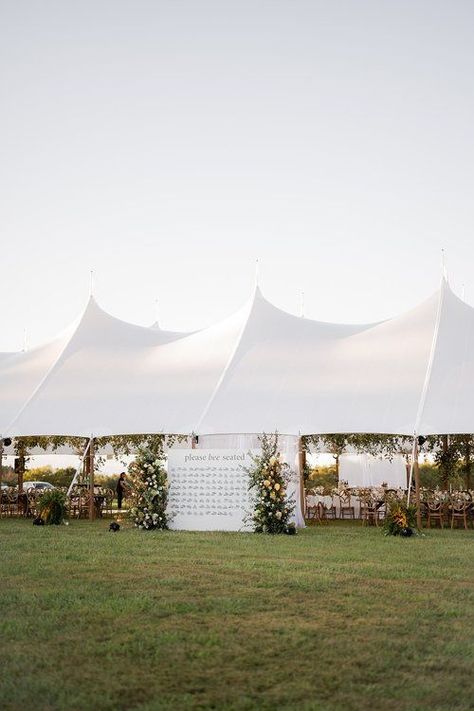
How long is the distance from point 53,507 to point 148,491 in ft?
8.14

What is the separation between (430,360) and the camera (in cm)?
1598

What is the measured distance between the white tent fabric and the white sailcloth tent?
6.10 metres

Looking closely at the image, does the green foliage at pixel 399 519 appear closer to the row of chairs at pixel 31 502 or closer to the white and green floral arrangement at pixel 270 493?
the white and green floral arrangement at pixel 270 493

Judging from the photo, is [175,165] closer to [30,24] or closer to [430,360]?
[30,24]

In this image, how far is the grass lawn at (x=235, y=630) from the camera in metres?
4.36

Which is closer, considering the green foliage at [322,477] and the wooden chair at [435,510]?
the wooden chair at [435,510]

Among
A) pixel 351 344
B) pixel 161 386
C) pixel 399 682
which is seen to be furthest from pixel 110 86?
pixel 399 682

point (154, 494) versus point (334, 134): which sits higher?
point (334, 134)

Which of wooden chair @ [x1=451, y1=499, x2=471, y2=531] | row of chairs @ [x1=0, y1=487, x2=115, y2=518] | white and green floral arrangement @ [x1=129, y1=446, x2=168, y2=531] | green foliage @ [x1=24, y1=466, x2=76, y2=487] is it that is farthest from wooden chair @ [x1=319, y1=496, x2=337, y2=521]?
green foliage @ [x1=24, y1=466, x2=76, y2=487]

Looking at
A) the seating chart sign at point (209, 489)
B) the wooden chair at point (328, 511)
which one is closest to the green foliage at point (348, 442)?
the wooden chair at point (328, 511)

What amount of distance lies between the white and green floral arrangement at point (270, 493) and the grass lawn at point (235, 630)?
3.12 m

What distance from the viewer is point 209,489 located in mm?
14852

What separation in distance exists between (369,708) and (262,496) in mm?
10147

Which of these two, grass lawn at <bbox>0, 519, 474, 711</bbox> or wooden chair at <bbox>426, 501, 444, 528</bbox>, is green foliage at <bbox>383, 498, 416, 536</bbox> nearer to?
wooden chair at <bbox>426, 501, 444, 528</bbox>
